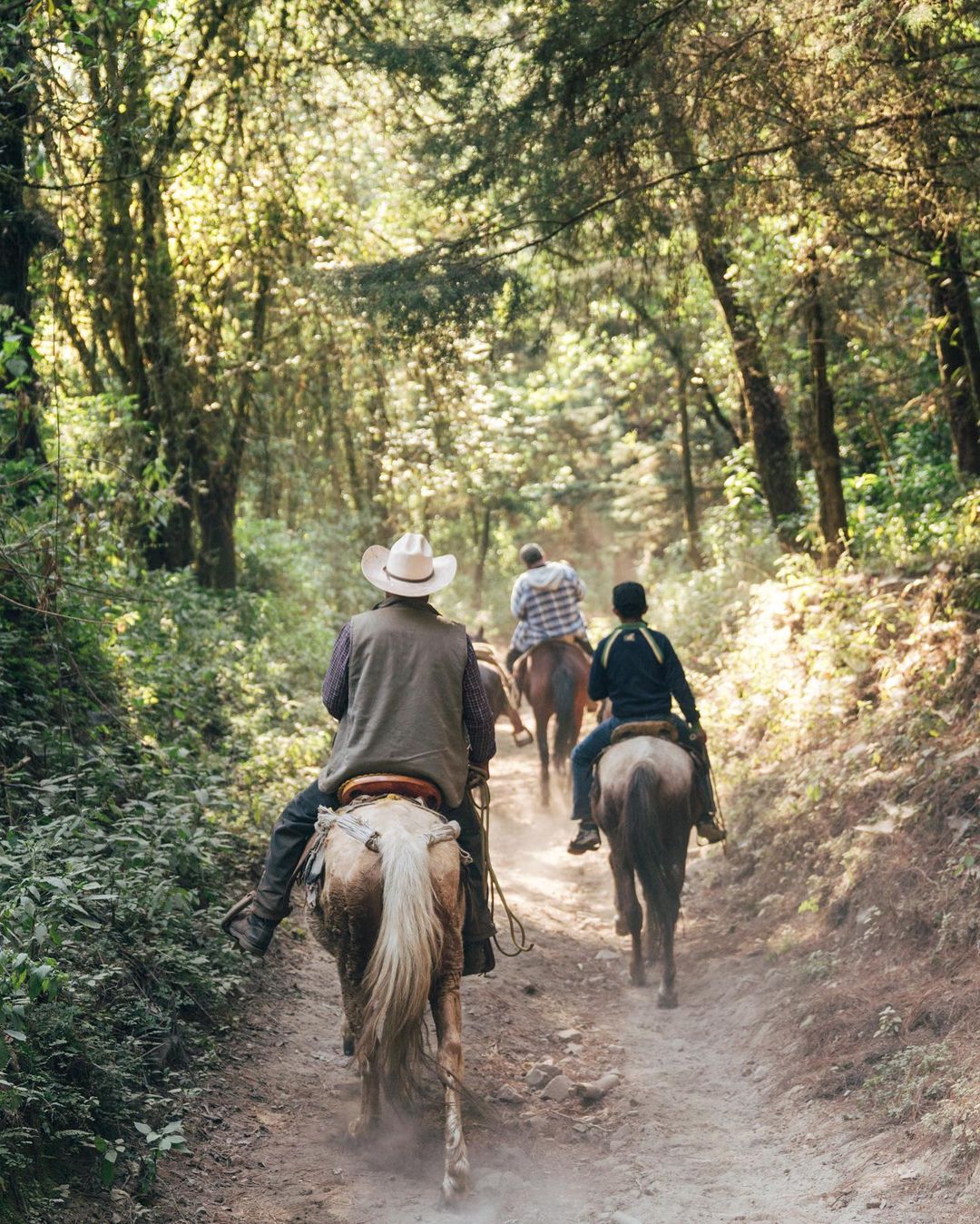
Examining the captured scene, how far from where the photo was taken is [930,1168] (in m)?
4.48

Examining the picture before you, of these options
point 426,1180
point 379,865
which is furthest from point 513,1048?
point 379,865

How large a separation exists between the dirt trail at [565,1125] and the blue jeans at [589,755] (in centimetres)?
111

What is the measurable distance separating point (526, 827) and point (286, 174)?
8.78 metres

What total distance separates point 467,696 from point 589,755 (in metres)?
2.74

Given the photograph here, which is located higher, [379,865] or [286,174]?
[286,174]

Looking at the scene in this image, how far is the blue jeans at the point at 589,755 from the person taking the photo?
26.2ft

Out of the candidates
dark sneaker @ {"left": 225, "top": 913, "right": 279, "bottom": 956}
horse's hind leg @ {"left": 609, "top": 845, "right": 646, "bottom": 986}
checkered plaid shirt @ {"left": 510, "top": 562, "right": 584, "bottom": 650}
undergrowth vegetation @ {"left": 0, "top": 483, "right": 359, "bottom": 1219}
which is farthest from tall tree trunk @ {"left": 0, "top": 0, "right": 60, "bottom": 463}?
checkered plaid shirt @ {"left": 510, "top": 562, "right": 584, "bottom": 650}

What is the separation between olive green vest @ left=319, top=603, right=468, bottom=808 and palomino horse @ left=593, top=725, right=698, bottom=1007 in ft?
7.01

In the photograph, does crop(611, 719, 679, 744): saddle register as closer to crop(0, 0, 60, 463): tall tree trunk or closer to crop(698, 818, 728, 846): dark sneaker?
crop(698, 818, 728, 846): dark sneaker

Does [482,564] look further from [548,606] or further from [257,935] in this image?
[257,935]

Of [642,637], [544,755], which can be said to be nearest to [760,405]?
[544,755]

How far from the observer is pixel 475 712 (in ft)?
18.8

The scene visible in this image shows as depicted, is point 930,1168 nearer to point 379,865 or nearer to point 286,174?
point 379,865

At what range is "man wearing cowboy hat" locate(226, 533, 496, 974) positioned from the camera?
5379 mm
